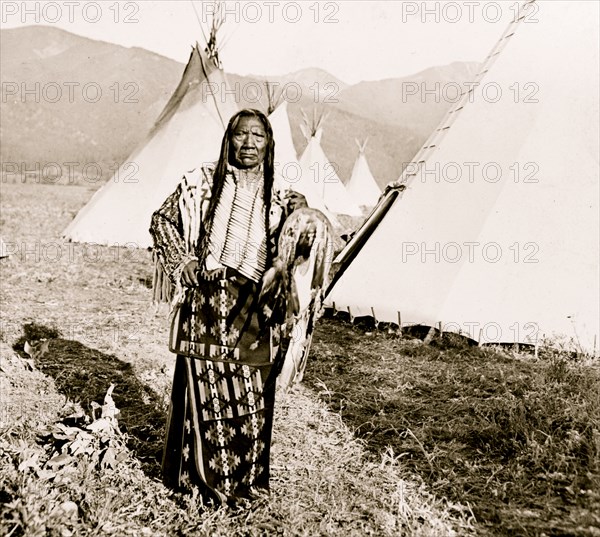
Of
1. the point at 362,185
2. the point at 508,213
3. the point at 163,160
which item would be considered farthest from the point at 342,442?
the point at 362,185

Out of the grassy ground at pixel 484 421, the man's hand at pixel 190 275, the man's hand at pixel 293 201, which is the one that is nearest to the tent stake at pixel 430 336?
the grassy ground at pixel 484 421

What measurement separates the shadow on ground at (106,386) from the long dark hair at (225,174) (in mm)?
1258

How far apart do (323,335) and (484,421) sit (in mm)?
2236

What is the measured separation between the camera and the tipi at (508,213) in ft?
16.2

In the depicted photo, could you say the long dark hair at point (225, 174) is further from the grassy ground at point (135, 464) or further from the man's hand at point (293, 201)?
the grassy ground at point (135, 464)

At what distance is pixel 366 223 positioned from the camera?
5.87 metres

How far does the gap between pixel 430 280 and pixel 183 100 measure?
6.01 meters

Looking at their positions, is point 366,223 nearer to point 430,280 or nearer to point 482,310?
point 430,280

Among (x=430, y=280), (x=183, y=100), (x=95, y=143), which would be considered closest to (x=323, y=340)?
(x=430, y=280)

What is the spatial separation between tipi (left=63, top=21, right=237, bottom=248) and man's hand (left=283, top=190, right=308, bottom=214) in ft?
23.1

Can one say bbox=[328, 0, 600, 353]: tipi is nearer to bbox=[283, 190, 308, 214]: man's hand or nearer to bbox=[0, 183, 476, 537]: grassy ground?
bbox=[0, 183, 476, 537]: grassy ground

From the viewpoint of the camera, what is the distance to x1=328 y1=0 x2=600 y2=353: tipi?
4941 millimetres

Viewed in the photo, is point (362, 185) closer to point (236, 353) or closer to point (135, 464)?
point (135, 464)

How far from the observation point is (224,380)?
8.05 feet
